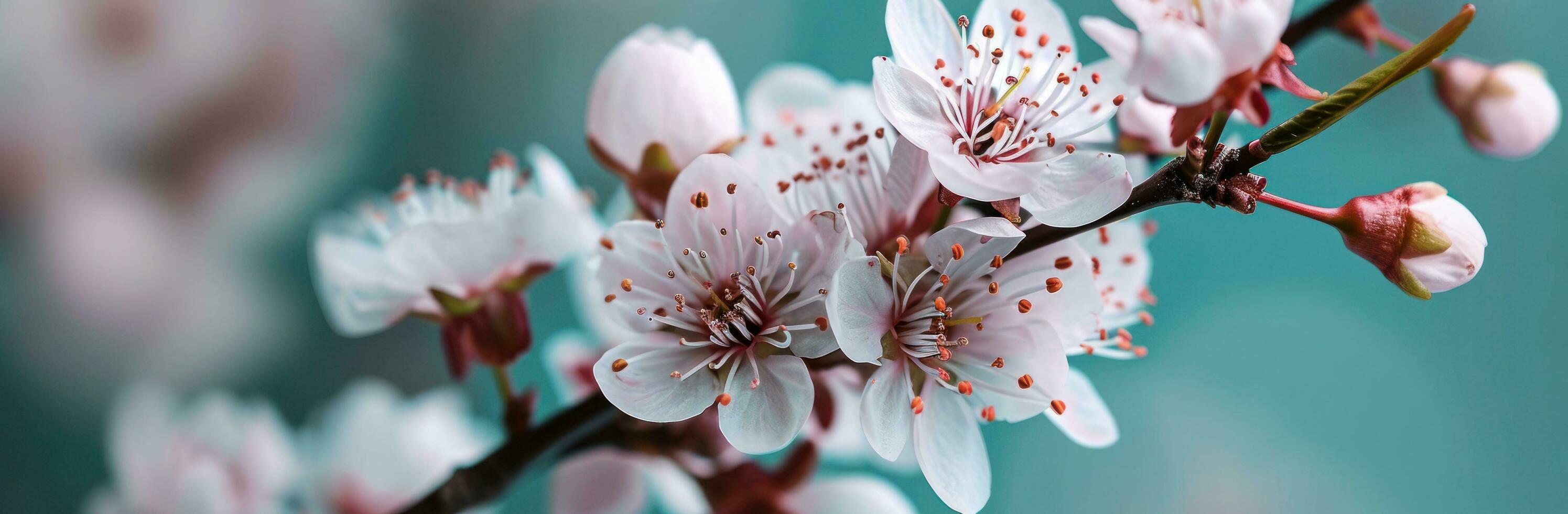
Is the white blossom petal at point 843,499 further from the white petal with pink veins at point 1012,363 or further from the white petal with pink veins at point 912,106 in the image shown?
the white petal with pink veins at point 912,106

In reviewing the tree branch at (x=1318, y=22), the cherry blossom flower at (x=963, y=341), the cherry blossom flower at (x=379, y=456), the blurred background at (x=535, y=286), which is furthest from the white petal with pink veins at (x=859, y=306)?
the blurred background at (x=535, y=286)

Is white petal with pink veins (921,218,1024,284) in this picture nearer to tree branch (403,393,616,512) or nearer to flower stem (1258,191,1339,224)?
flower stem (1258,191,1339,224)

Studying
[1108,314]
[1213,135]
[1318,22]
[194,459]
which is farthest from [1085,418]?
[194,459]

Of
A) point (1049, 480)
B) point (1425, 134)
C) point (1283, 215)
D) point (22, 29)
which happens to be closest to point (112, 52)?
point (22, 29)

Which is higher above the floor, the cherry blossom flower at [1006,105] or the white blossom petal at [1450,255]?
the cherry blossom flower at [1006,105]

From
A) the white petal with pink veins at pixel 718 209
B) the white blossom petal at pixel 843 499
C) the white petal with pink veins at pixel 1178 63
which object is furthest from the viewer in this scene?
the white blossom petal at pixel 843 499

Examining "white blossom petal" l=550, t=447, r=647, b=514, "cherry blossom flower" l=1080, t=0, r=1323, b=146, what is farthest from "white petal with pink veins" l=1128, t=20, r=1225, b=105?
"white blossom petal" l=550, t=447, r=647, b=514

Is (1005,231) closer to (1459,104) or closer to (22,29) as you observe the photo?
(1459,104)

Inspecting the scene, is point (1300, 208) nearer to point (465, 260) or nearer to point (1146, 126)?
point (1146, 126)
